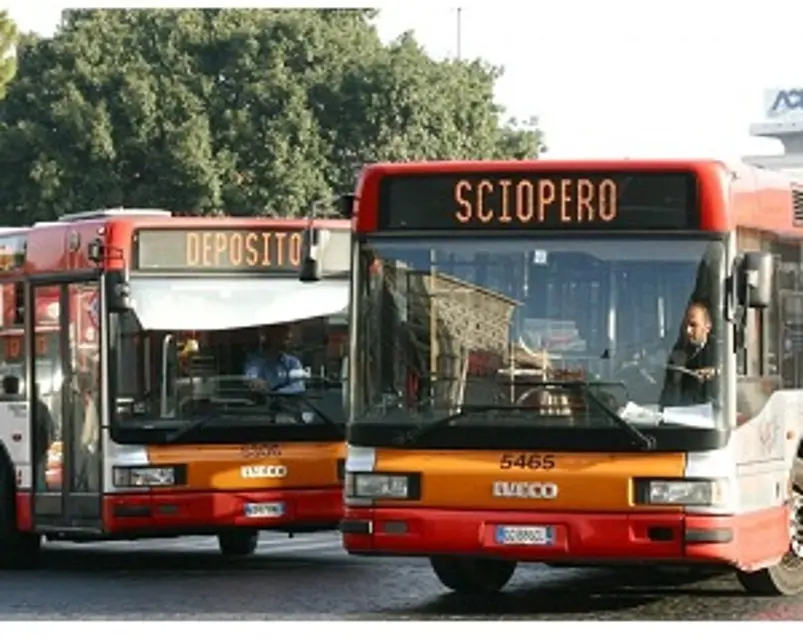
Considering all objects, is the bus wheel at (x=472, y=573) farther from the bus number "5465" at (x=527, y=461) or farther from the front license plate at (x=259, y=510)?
the front license plate at (x=259, y=510)

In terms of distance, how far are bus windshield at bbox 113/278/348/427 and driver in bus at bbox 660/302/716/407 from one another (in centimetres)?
466

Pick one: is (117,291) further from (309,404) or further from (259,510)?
(259,510)

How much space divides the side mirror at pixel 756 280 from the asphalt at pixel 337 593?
182 centimetres

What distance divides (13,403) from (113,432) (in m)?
1.83

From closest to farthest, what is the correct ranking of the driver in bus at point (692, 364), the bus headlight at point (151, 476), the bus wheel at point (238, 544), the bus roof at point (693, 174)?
the driver in bus at point (692, 364), the bus roof at point (693, 174), the bus headlight at point (151, 476), the bus wheel at point (238, 544)

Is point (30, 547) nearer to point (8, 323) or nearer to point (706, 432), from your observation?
point (8, 323)

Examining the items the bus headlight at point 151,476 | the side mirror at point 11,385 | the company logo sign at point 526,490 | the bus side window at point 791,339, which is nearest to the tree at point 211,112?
the side mirror at point 11,385

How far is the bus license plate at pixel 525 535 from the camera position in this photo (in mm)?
13969

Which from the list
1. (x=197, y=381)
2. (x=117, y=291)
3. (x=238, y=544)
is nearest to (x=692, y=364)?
(x=197, y=381)

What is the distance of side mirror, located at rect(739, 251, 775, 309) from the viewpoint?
542 inches

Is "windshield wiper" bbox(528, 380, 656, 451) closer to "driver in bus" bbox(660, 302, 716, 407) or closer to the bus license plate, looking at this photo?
"driver in bus" bbox(660, 302, 716, 407)

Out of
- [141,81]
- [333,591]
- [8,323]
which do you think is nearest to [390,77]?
[141,81]

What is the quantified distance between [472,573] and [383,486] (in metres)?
1.74

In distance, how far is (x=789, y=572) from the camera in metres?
15.3
